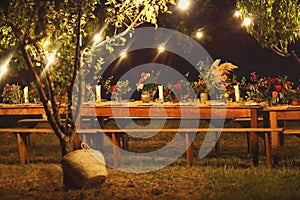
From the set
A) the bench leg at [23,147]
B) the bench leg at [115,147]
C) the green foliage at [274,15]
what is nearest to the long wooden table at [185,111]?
the bench leg at [115,147]

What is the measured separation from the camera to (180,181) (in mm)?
7488

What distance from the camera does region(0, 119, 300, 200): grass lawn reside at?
6.78 meters

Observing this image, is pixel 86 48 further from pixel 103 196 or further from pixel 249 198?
pixel 249 198

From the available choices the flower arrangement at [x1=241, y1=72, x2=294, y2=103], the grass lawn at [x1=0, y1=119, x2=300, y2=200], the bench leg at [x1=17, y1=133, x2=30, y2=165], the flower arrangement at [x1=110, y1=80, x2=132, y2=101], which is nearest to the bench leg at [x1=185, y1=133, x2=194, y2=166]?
the grass lawn at [x1=0, y1=119, x2=300, y2=200]

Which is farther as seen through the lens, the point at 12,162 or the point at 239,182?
the point at 12,162

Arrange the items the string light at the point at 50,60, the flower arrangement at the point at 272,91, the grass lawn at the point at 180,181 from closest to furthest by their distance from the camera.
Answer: the grass lawn at the point at 180,181
the string light at the point at 50,60
the flower arrangement at the point at 272,91

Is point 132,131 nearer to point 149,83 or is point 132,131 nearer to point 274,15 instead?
point 149,83

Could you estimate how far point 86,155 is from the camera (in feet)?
23.2

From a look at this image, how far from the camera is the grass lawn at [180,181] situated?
6.78m

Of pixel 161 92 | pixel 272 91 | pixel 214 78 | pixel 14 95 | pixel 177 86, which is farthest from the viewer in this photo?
pixel 14 95

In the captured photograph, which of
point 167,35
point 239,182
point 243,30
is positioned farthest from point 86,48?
point 243,30

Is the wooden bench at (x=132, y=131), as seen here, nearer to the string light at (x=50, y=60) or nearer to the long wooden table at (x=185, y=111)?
the long wooden table at (x=185, y=111)

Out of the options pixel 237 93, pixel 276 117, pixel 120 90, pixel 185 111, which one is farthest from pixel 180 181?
pixel 120 90

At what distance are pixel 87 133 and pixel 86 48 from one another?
140 centimetres
